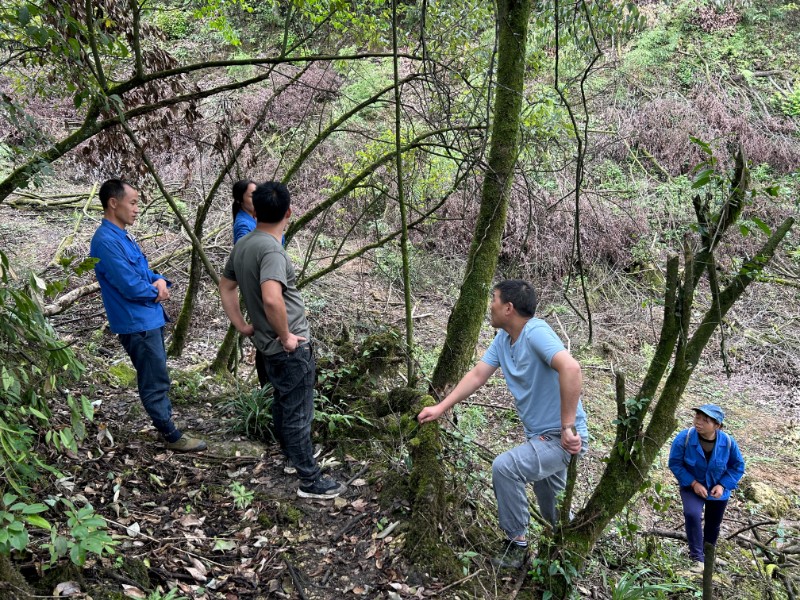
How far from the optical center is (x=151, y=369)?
376 centimetres

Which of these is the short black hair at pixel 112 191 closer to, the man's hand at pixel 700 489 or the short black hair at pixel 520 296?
the short black hair at pixel 520 296

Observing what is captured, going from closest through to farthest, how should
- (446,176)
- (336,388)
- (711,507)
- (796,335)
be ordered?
(336,388) < (711,507) < (446,176) < (796,335)

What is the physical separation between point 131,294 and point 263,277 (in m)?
0.97

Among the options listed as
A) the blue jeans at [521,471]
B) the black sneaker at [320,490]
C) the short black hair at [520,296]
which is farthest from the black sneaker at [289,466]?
the short black hair at [520,296]

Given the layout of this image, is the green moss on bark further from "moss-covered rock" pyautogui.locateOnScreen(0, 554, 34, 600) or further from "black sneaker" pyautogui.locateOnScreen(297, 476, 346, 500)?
"moss-covered rock" pyautogui.locateOnScreen(0, 554, 34, 600)

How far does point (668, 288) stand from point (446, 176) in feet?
15.4

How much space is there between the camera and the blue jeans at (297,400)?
3469 mm

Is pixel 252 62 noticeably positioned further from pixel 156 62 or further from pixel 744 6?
pixel 744 6

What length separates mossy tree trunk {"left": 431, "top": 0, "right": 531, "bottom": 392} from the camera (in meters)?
3.59

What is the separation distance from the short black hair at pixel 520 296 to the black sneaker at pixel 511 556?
134 cm

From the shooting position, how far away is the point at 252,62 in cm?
332

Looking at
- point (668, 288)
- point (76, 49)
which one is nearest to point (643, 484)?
point (668, 288)

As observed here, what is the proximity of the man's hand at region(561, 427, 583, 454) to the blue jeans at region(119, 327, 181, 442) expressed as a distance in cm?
257

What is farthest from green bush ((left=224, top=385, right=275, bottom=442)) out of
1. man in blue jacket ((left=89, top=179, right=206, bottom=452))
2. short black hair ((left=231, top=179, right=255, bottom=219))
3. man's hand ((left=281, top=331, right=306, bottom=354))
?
short black hair ((left=231, top=179, right=255, bottom=219))
